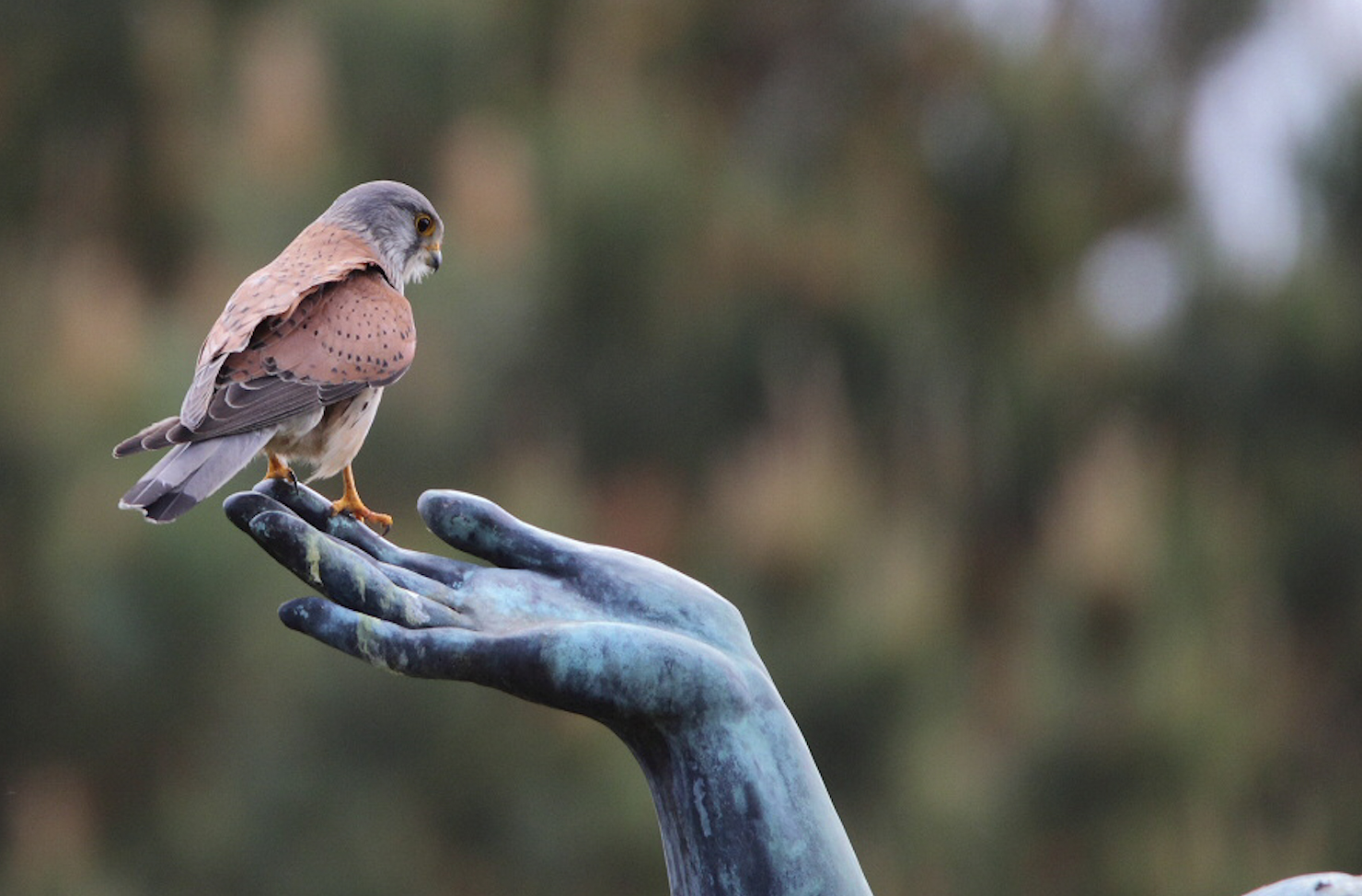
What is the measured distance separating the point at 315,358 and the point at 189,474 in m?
0.37

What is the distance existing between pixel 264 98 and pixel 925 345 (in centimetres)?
270

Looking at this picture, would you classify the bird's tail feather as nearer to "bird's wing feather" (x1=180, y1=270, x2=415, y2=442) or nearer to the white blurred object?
"bird's wing feather" (x1=180, y1=270, x2=415, y2=442)

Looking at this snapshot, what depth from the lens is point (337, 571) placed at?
1902 mm

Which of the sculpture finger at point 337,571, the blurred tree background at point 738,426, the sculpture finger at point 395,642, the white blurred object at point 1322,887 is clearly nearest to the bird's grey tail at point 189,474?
the sculpture finger at point 337,571

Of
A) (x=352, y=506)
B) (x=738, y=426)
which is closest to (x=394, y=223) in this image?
(x=352, y=506)

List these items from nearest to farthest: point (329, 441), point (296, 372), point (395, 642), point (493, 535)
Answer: point (395, 642) → point (493, 535) → point (296, 372) → point (329, 441)

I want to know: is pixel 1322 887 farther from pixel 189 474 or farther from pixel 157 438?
pixel 157 438

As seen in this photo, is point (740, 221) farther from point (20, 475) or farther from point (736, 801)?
point (736, 801)

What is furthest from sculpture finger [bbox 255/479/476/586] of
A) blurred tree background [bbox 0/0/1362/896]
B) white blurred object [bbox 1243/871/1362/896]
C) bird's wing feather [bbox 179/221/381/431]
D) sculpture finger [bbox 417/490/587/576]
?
blurred tree background [bbox 0/0/1362/896]

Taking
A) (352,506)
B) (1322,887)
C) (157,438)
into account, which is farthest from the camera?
(352,506)

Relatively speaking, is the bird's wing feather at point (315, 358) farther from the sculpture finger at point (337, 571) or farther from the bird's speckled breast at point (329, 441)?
the sculpture finger at point (337, 571)

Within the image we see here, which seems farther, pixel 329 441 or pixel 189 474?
pixel 329 441

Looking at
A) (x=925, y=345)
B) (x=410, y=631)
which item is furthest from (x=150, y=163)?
(x=410, y=631)

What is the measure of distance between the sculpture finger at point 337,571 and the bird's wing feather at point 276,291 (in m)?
0.37
